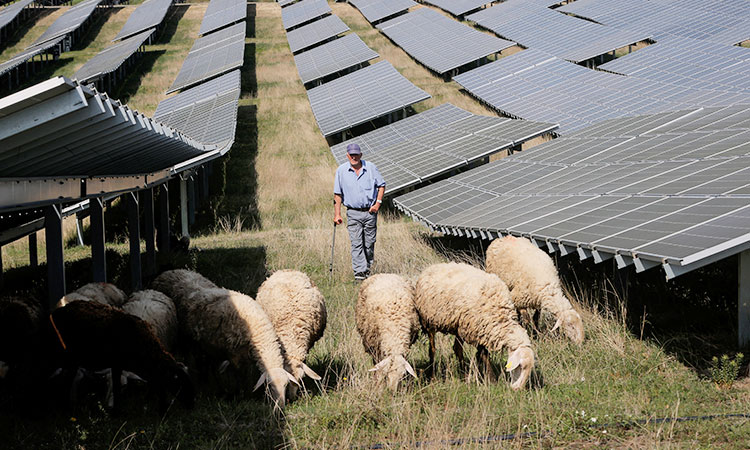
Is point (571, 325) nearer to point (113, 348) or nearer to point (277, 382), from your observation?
point (277, 382)

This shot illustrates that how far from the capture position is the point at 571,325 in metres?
7.74

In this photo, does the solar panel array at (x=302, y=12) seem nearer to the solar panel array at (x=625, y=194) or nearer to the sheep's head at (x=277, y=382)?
the solar panel array at (x=625, y=194)

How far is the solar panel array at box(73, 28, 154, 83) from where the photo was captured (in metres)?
29.2

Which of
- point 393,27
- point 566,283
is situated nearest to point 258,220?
point 566,283

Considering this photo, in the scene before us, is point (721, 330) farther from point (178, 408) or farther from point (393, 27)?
point (393, 27)

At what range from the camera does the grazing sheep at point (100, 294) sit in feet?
24.6

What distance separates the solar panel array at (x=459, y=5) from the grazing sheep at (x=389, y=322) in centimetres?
3689

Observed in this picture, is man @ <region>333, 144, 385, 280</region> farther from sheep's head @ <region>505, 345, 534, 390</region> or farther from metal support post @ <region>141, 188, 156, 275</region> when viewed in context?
sheep's head @ <region>505, 345, 534, 390</region>

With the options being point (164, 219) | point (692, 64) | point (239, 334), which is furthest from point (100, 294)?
point (692, 64)

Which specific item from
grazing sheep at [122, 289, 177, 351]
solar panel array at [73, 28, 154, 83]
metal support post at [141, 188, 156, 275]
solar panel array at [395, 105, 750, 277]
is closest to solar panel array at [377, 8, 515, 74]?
solar panel array at [73, 28, 154, 83]

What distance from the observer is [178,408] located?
6258 millimetres

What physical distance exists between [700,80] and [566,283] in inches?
677

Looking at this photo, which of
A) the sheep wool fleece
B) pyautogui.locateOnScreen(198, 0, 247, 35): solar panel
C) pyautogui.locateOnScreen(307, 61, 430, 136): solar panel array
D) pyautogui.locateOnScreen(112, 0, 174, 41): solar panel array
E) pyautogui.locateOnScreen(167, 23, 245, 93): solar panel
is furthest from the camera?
pyautogui.locateOnScreen(198, 0, 247, 35): solar panel

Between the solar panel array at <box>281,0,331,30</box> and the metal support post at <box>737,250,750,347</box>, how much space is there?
3902 cm
